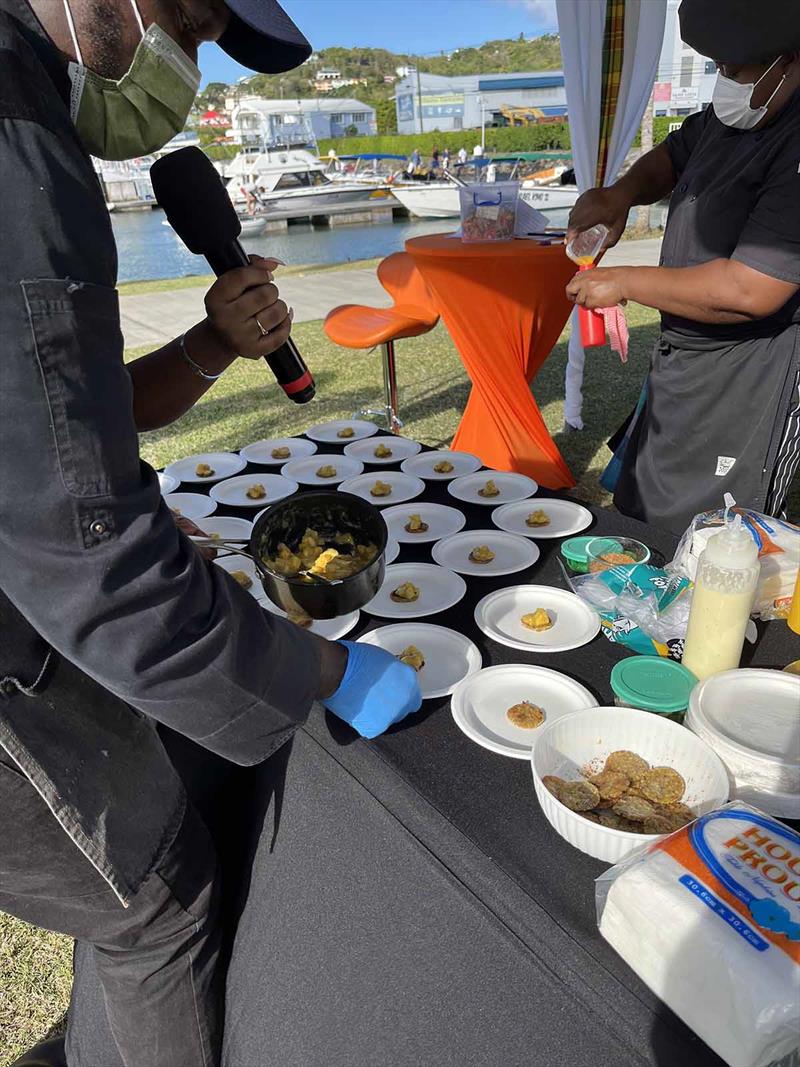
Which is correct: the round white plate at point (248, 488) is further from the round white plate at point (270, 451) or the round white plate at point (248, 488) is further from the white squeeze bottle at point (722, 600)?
the white squeeze bottle at point (722, 600)

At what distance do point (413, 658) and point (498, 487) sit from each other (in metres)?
0.95

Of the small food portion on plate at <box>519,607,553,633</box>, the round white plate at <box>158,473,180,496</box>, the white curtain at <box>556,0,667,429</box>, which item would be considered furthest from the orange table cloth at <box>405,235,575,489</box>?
the small food portion on plate at <box>519,607,553,633</box>

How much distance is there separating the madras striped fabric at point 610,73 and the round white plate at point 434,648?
4.33 metres

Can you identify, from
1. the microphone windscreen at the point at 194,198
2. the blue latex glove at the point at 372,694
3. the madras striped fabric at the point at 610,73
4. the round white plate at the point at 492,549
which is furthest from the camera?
the madras striped fabric at the point at 610,73

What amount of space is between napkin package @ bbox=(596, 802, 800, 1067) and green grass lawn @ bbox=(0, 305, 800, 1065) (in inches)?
135

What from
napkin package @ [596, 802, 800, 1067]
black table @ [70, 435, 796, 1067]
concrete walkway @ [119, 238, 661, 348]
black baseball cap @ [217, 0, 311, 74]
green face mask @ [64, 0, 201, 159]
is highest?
black baseball cap @ [217, 0, 311, 74]

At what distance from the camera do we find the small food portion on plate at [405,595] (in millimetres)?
1548

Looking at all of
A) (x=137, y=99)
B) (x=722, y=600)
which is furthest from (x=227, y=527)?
(x=722, y=600)

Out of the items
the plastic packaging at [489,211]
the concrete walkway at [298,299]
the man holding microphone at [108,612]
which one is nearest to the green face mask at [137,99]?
the man holding microphone at [108,612]

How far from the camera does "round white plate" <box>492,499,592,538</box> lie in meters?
1.80

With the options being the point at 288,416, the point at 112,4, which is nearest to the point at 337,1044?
→ the point at 112,4

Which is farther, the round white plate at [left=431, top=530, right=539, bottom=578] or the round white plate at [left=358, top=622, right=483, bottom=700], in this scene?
the round white plate at [left=431, top=530, right=539, bottom=578]

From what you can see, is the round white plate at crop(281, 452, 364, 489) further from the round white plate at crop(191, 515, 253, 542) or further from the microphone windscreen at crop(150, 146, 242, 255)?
the microphone windscreen at crop(150, 146, 242, 255)

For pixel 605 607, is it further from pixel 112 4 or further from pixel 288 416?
pixel 288 416
